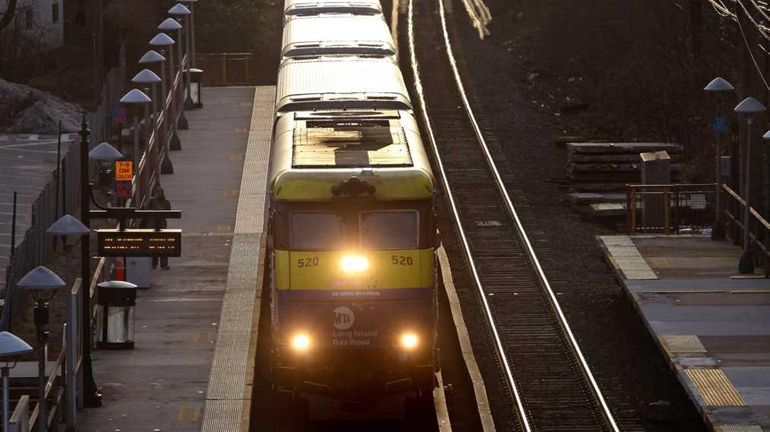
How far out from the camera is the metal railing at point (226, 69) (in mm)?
56375

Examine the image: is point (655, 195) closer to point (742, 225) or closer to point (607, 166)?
point (742, 225)

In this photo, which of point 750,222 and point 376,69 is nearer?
point 376,69

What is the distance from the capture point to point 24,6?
2657 inches

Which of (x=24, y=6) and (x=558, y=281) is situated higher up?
(x=24, y=6)

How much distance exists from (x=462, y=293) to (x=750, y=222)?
18.7 feet

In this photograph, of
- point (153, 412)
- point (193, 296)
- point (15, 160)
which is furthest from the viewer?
point (15, 160)

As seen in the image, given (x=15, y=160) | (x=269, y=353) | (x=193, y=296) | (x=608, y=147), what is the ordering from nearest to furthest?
(x=269, y=353)
(x=193, y=296)
(x=608, y=147)
(x=15, y=160)

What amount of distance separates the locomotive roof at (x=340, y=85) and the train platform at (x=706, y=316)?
554 centimetres

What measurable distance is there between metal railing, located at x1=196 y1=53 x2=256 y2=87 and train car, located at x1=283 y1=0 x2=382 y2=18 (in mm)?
12592

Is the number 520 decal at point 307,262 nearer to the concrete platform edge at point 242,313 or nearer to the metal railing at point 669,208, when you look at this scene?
the concrete platform edge at point 242,313

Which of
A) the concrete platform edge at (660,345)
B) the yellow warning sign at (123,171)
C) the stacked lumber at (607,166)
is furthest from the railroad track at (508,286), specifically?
the yellow warning sign at (123,171)

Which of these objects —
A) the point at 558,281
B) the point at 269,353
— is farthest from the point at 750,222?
the point at 269,353

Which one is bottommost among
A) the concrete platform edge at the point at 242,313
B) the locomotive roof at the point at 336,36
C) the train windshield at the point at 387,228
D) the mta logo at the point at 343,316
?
the concrete platform edge at the point at 242,313

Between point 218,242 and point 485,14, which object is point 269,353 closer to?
point 218,242
